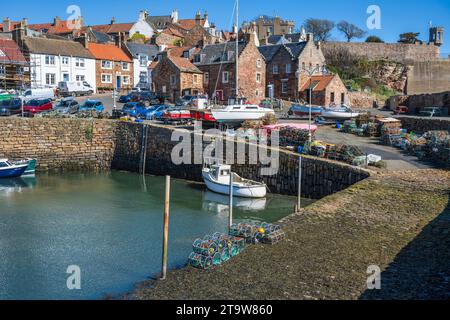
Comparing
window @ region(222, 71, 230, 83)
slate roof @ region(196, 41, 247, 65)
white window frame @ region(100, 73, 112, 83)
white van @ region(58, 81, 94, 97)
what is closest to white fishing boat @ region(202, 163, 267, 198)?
window @ region(222, 71, 230, 83)

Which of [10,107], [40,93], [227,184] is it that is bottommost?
[227,184]

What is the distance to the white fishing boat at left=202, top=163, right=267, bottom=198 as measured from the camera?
24.6m

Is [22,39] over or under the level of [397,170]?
over

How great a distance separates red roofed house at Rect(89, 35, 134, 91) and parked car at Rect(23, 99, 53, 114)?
2002cm

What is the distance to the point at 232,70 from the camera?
4797 centimetres

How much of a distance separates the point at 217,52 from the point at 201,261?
40.3 metres

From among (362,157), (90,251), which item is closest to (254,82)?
(362,157)

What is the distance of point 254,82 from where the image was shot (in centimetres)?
4947

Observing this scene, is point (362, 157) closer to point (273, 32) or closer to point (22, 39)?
point (22, 39)

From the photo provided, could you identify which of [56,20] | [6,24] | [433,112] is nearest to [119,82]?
[6,24]

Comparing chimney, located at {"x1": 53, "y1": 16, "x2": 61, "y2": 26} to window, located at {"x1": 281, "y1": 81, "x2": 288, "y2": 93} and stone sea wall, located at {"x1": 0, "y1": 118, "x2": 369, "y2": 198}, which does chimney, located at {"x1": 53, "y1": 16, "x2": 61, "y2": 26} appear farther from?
stone sea wall, located at {"x1": 0, "y1": 118, "x2": 369, "y2": 198}

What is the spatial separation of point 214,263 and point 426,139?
18196 mm

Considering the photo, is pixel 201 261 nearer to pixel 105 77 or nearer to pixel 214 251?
pixel 214 251

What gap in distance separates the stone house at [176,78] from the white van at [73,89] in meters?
7.31
